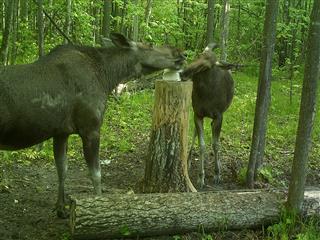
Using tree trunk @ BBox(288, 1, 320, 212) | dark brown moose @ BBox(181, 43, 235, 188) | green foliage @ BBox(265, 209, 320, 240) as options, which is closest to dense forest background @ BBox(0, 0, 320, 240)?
green foliage @ BBox(265, 209, 320, 240)

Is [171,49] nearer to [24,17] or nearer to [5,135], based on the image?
[5,135]

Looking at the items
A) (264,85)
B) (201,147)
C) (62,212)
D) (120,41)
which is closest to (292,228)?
(264,85)

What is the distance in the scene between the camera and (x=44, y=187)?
7441mm

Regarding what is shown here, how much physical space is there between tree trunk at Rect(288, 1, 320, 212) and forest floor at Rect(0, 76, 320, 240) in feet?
2.20

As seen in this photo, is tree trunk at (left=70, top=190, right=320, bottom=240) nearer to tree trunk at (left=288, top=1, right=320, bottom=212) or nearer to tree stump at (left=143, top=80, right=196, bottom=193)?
tree trunk at (left=288, top=1, right=320, bottom=212)

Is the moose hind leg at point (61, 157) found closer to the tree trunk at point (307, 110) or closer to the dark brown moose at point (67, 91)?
the dark brown moose at point (67, 91)

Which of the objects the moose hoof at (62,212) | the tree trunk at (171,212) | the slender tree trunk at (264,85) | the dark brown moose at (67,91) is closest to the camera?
the tree trunk at (171,212)

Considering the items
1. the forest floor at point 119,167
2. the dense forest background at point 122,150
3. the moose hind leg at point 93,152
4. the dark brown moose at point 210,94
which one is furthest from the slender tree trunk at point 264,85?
the moose hind leg at point 93,152

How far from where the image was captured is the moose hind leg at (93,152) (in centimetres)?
619

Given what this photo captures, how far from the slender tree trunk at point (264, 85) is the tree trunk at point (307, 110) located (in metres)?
1.71

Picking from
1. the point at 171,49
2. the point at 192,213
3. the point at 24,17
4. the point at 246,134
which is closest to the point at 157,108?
the point at 171,49

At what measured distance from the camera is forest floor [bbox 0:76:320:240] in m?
6.02

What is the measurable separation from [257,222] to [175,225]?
42.4 inches

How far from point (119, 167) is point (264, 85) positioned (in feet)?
10.3
